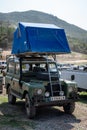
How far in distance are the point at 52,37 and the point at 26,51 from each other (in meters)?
1.13

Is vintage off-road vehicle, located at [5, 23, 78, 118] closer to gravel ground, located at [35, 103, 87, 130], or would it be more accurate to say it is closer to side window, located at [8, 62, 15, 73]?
side window, located at [8, 62, 15, 73]

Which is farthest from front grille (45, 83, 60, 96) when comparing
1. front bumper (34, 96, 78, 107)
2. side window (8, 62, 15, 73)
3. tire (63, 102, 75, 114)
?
side window (8, 62, 15, 73)

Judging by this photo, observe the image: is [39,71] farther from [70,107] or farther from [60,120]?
[60,120]

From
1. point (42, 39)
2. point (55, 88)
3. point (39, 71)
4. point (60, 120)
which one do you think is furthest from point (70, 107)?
point (42, 39)

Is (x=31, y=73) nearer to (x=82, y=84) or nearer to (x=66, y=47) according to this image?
(x=66, y=47)

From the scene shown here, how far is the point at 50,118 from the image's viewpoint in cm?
1095

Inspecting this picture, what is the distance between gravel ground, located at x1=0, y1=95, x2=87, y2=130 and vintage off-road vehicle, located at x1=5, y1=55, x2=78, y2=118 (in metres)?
0.39

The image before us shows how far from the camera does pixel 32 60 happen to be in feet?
41.3

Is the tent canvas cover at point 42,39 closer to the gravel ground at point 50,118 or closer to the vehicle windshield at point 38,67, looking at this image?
the vehicle windshield at point 38,67

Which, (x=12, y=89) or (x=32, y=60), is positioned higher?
(x=32, y=60)

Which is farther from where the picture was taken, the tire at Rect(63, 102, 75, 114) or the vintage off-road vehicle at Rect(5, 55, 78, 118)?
the tire at Rect(63, 102, 75, 114)

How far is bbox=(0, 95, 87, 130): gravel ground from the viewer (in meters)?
9.60

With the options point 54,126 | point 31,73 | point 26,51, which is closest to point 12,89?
point 31,73

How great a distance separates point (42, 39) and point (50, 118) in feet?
9.58
